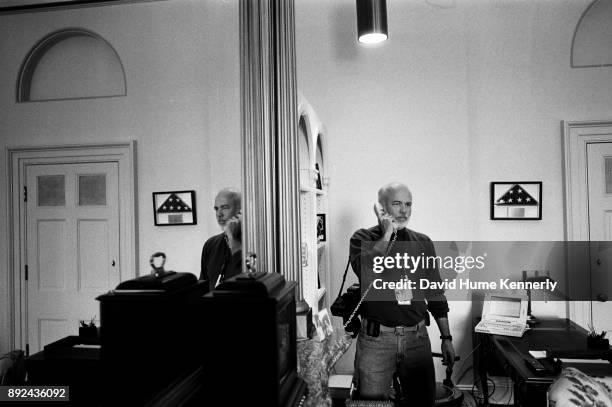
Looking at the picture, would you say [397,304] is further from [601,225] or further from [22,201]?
[22,201]

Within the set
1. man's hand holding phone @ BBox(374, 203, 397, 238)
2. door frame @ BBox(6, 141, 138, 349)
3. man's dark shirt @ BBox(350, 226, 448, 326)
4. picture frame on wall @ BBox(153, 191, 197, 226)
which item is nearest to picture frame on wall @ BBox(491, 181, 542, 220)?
man's dark shirt @ BBox(350, 226, 448, 326)

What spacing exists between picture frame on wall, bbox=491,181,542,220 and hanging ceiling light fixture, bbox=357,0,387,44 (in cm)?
126

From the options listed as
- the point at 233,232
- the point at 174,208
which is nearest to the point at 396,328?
the point at 233,232

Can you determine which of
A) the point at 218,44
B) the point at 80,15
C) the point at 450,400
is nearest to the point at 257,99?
the point at 218,44

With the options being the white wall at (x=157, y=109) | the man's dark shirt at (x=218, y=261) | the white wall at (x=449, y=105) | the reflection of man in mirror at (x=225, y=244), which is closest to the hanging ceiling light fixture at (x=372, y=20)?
the white wall at (x=449, y=105)

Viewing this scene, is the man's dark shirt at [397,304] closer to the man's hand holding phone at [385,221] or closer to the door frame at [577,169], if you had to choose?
the man's hand holding phone at [385,221]

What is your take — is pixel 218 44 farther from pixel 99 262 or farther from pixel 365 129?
pixel 365 129

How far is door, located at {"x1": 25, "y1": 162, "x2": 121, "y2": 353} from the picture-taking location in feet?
3.00

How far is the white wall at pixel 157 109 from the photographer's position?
94 centimetres

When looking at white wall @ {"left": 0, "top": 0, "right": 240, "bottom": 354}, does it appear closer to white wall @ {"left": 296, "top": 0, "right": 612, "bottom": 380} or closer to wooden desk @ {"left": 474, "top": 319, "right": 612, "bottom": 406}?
wooden desk @ {"left": 474, "top": 319, "right": 612, "bottom": 406}

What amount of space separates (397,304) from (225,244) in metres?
1.24

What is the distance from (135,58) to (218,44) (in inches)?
10.6

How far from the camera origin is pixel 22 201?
3.05ft

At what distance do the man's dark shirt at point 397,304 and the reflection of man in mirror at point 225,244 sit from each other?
112 centimetres
